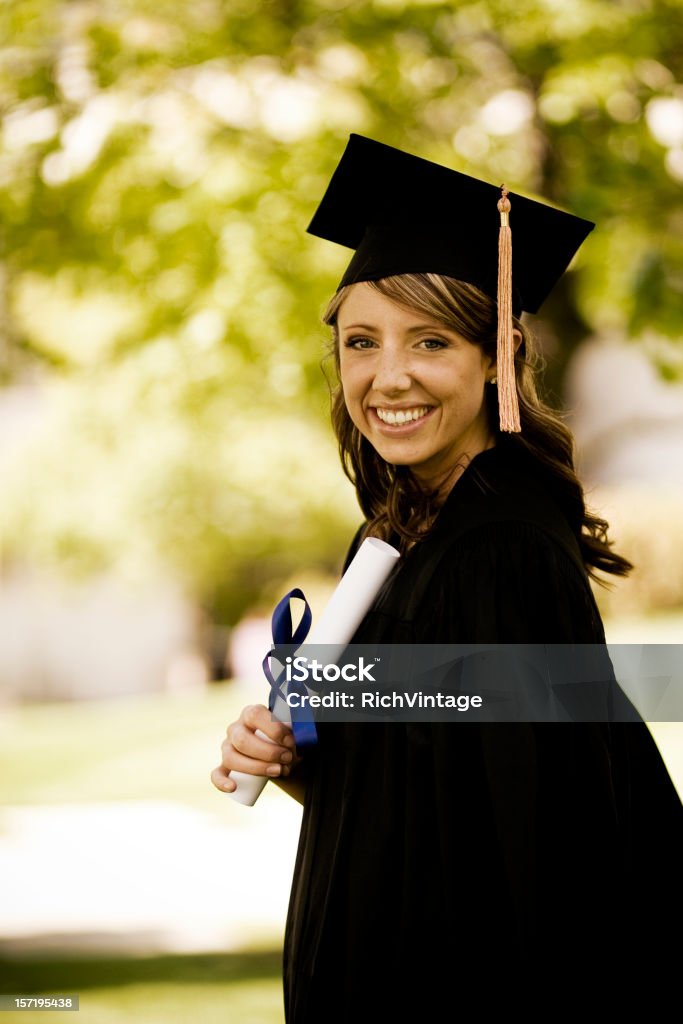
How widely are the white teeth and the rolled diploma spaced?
222 millimetres

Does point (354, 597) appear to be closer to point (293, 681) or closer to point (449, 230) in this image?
point (293, 681)

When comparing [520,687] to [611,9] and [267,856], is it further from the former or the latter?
[267,856]

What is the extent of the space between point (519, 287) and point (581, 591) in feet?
2.62

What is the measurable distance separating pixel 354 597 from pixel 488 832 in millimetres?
504

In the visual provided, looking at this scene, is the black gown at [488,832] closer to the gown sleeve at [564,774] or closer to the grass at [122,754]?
the gown sleeve at [564,774]

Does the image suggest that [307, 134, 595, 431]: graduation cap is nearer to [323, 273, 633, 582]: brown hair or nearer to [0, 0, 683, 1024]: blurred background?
[323, 273, 633, 582]: brown hair

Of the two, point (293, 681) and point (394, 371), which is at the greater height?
point (394, 371)

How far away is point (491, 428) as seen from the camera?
2174 millimetres

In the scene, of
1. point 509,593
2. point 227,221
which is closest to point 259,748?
point 509,593

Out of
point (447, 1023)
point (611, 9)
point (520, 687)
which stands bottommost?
point (447, 1023)

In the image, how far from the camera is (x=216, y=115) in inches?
229

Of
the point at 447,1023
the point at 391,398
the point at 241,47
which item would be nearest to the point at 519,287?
the point at 391,398

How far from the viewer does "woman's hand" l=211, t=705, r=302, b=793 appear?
6.82 ft

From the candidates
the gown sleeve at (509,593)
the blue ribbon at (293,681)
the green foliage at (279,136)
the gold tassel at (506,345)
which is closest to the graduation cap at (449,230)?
the gold tassel at (506,345)
